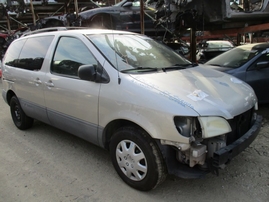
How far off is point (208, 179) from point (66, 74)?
2183 mm

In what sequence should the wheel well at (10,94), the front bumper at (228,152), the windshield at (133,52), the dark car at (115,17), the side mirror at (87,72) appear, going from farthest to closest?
1. the dark car at (115,17)
2. the wheel well at (10,94)
3. the windshield at (133,52)
4. the side mirror at (87,72)
5. the front bumper at (228,152)

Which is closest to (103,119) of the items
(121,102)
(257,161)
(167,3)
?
(121,102)

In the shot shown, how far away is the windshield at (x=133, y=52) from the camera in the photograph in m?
2.77

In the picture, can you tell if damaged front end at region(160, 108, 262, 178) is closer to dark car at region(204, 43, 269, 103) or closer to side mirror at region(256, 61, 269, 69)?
dark car at region(204, 43, 269, 103)

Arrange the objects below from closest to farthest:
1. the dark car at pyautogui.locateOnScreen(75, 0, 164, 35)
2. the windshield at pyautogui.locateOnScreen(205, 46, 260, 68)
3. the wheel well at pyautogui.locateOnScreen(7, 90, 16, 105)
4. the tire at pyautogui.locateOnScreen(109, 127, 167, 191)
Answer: the tire at pyautogui.locateOnScreen(109, 127, 167, 191), the wheel well at pyautogui.locateOnScreen(7, 90, 16, 105), the windshield at pyautogui.locateOnScreen(205, 46, 260, 68), the dark car at pyautogui.locateOnScreen(75, 0, 164, 35)

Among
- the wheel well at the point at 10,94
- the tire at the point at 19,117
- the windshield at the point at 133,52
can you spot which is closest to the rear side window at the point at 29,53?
the wheel well at the point at 10,94

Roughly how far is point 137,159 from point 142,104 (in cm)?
59

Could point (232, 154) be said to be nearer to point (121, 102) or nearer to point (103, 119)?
point (121, 102)

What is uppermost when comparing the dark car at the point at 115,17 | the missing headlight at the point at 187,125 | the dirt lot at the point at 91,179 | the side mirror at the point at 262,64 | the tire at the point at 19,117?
the dark car at the point at 115,17

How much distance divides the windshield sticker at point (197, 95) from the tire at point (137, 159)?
22.7 inches

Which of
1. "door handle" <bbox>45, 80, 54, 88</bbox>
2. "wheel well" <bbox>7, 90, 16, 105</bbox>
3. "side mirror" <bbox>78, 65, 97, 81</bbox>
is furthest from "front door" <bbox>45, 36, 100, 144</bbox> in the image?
"wheel well" <bbox>7, 90, 16, 105</bbox>

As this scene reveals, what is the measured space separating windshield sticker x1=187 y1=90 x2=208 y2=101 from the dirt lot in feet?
3.44

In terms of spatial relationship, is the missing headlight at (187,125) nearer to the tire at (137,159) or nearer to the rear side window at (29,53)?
the tire at (137,159)

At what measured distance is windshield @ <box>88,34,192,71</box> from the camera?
2771 mm
